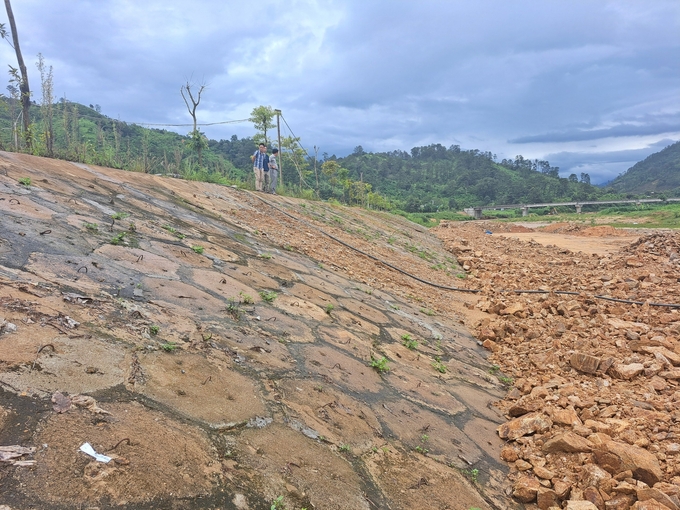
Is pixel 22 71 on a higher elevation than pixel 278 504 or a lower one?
higher

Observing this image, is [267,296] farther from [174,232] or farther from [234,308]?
[174,232]

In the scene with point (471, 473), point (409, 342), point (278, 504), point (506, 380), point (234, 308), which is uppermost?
point (234, 308)

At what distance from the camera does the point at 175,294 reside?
2.96 m

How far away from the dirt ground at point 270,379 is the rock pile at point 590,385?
0.02m

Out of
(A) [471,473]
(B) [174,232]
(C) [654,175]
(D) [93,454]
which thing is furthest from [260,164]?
(C) [654,175]

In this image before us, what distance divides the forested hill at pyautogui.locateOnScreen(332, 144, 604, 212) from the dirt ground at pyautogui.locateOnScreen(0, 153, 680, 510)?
44084 mm

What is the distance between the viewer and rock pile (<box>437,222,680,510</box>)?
90.4 inches

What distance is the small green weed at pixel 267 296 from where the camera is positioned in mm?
3556

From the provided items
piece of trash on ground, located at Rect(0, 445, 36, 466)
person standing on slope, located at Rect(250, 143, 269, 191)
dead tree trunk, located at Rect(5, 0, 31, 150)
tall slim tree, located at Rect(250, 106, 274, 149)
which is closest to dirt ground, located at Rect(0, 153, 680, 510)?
piece of trash on ground, located at Rect(0, 445, 36, 466)

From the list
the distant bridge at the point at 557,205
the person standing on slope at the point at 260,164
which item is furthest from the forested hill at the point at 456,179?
the person standing on slope at the point at 260,164

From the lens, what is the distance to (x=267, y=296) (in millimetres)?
3605

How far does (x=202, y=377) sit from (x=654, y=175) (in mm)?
113669

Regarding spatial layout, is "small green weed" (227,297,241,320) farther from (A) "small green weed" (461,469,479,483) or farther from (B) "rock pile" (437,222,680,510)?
(B) "rock pile" (437,222,680,510)

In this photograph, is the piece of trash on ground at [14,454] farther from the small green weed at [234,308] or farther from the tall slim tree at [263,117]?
the tall slim tree at [263,117]
